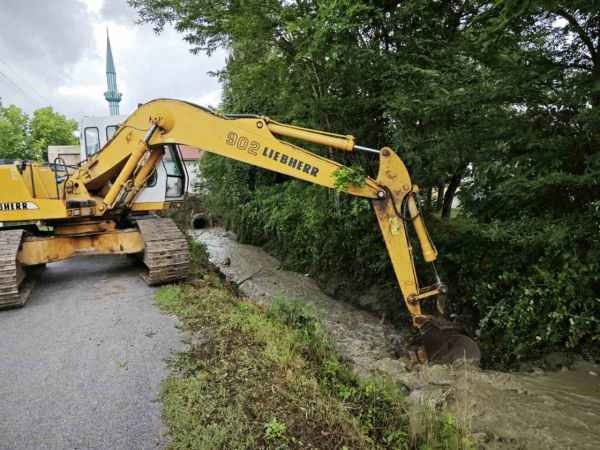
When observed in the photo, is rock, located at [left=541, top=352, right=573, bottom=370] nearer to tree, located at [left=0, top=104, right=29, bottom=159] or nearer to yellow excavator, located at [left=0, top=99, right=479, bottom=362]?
yellow excavator, located at [left=0, top=99, right=479, bottom=362]

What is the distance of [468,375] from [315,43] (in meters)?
4.37

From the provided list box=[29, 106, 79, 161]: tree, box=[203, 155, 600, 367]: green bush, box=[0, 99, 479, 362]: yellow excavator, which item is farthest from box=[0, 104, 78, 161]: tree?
box=[203, 155, 600, 367]: green bush

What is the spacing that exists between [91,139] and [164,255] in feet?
12.5

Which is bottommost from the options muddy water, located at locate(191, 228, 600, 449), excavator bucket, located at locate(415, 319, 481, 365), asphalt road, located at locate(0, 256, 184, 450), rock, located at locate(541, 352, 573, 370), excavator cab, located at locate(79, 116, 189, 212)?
muddy water, located at locate(191, 228, 600, 449)

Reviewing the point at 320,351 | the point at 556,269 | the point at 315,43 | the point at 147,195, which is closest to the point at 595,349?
the point at 556,269

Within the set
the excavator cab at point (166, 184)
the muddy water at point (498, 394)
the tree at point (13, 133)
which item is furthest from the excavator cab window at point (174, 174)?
the tree at point (13, 133)

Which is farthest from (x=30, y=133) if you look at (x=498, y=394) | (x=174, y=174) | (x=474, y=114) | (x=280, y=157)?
(x=498, y=394)

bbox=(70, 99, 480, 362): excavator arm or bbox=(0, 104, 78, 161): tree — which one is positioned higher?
bbox=(0, 104, 78, 161): tree

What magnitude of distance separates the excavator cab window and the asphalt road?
1958 millimetres

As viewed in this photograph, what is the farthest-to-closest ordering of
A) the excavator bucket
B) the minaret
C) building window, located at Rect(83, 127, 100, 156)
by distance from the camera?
the minaret
building window, located at Rect(83, 127, 100, 156)
the excavator bucket

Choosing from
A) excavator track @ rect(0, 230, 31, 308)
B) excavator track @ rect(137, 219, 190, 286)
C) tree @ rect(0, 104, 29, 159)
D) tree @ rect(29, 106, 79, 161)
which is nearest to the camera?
excavator track @ rect(0, 230, 31, 308)

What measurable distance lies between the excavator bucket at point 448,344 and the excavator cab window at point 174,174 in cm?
496

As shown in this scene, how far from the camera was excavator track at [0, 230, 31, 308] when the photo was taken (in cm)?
472

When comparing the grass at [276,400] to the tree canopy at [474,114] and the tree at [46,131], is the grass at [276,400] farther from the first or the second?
the tree at [46,131]
